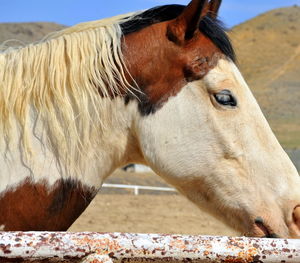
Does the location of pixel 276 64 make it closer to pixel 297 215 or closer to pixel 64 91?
pixel 297 215

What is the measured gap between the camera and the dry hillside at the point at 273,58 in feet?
142

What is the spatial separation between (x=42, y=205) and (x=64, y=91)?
0.53 meters

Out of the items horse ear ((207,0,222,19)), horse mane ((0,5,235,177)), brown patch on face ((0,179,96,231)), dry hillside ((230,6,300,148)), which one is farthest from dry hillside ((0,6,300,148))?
brown patch on face ((0,179,96,231))

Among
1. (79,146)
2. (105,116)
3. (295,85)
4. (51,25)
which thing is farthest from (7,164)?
(51,25)

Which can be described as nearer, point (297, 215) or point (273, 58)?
point (297, 215)

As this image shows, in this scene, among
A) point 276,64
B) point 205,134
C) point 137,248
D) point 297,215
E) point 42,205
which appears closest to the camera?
point 137,248

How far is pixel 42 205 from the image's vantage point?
248 cm

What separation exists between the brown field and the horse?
596cm

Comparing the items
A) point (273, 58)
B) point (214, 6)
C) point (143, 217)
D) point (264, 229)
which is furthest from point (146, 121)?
point (273, 58)

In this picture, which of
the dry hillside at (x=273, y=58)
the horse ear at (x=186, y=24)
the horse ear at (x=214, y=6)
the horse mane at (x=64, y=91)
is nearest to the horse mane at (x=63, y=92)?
the horse mane at (x=64, y=91)

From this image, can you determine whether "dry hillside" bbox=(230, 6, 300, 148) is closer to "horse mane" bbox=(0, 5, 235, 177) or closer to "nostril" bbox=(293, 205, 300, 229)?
"nostril" bbox=(293, 205, 300, 229)

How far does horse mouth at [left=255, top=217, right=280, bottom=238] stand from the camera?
2.61 m

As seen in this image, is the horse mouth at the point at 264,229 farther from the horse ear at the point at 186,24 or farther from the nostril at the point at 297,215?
the horse ear at the point at 186,24

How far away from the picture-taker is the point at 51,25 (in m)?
83.9
